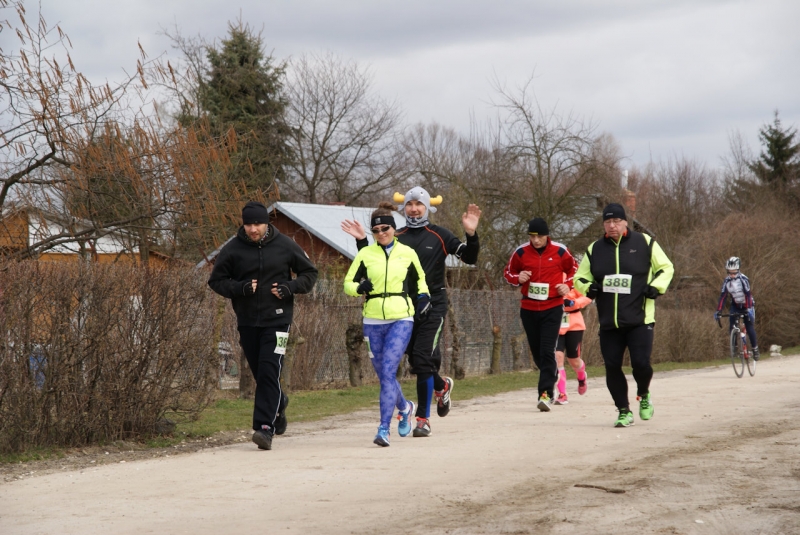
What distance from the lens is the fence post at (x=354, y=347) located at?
1780 centimetres

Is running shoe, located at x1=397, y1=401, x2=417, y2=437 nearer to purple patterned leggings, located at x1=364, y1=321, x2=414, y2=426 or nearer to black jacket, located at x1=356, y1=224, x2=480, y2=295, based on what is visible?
purple patterned leggings, located at x1=364, y1=321, x2=414, y2=426

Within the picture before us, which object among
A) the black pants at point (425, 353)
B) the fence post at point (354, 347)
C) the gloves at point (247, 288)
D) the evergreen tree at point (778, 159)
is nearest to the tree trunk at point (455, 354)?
the fence post at point (354, 347)

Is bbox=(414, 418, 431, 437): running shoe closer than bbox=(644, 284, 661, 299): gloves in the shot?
Yes

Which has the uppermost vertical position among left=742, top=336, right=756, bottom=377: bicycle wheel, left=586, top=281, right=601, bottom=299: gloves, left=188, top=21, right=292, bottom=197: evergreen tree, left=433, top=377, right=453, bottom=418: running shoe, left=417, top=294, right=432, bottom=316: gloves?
left=188, top=21, right=292, bottom=197: evergreen tree

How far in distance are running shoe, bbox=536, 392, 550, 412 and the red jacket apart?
3.48 ft

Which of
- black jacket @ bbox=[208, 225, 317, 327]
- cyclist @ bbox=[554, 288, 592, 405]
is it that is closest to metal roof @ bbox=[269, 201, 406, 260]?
cyclist @ bbox=[554, 288, 592, 405]

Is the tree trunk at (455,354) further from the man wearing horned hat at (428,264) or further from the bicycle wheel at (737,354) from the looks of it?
the man wearing horned hat at (428,264)

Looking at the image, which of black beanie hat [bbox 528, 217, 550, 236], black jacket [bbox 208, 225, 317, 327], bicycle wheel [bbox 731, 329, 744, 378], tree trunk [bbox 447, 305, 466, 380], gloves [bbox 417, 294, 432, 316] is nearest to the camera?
black jacket [bbox 208, 225, 317, 327]

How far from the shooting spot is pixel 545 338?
12.4 metres

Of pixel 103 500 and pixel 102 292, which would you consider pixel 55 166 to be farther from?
pixel 103 500

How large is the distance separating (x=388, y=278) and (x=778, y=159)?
5958cm

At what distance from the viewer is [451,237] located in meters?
10.5

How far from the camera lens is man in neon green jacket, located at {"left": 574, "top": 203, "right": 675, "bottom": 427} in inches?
411

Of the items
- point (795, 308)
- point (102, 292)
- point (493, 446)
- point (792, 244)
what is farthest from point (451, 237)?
point (792, 244)
